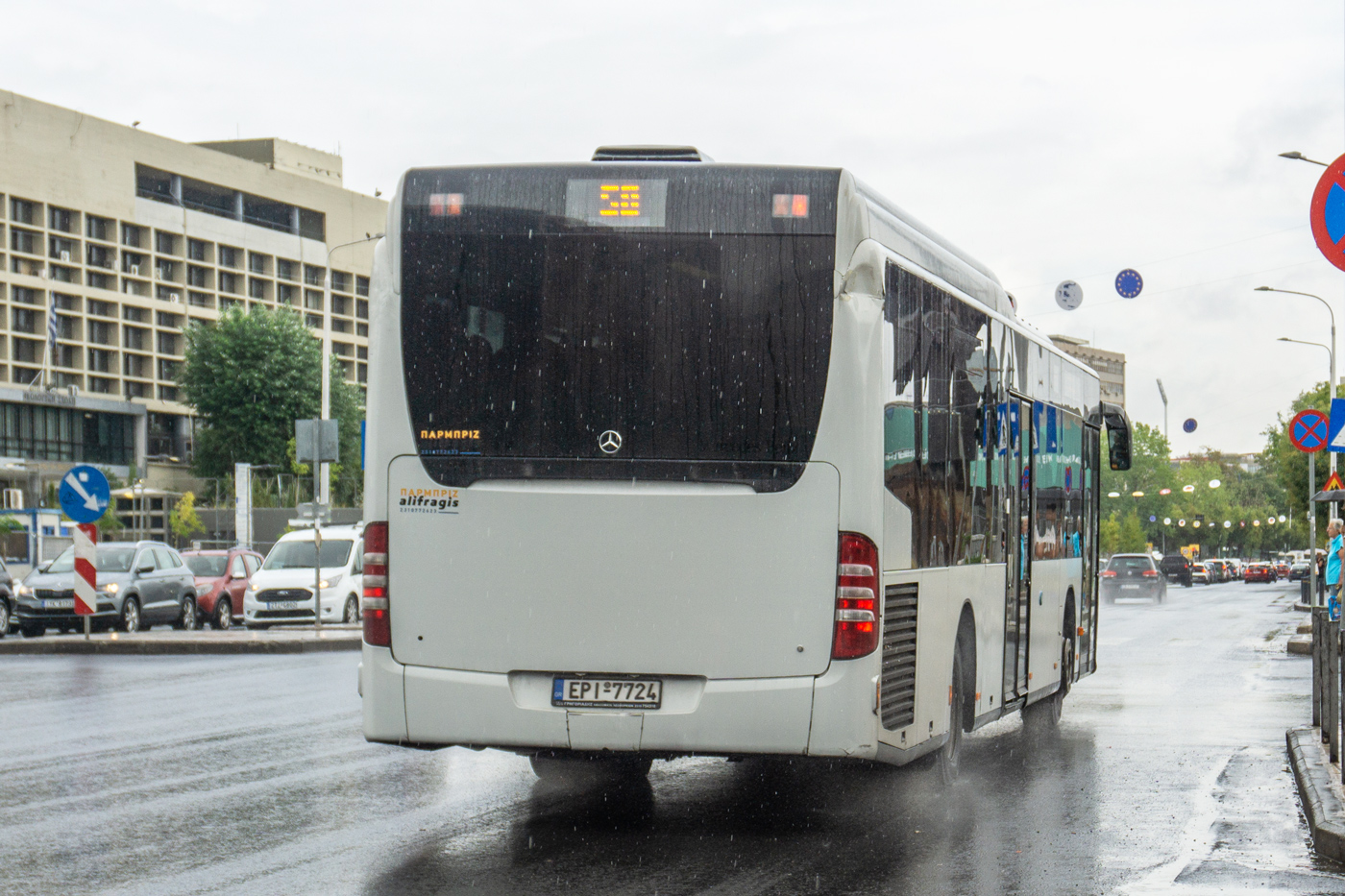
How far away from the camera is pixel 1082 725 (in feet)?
47.5

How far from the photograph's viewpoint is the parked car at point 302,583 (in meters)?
31.8

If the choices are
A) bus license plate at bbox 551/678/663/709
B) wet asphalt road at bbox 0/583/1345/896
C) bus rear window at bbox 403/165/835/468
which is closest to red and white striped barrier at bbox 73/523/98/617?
wet asphalt road at bbox 0/583/1345/896

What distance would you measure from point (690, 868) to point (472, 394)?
2301mm

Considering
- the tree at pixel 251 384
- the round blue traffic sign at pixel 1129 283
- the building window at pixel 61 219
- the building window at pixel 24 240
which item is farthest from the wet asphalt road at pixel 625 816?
the building window at pixel 61 219

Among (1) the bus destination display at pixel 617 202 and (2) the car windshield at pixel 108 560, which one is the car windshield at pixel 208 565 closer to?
(2) the car windshield at pixel 108 560

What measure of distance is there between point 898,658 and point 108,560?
25529 mm

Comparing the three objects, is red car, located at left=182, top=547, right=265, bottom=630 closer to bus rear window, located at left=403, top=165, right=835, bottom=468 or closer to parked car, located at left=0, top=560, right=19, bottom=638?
parked car, located at left=0, top=560, right=19, bottom=638

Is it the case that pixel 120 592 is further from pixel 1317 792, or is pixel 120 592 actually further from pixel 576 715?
pixel 1317 792

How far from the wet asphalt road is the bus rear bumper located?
1.63ft

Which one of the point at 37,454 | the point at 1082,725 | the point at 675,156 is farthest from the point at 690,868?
the point at 37,454

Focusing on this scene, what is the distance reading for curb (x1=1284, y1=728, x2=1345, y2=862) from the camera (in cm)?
828

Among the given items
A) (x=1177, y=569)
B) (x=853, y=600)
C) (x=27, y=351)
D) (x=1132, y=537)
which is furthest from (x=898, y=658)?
(x=1132, y=537)

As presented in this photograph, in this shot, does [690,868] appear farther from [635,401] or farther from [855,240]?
[855,240]

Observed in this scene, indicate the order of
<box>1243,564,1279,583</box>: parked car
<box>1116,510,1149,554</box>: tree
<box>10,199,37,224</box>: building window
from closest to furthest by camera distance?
<box>10,199,37,224</box>: building window → <box>1243,564,1279,583</box>: parked car → <box>1116,510,1149,554</box>: tree
